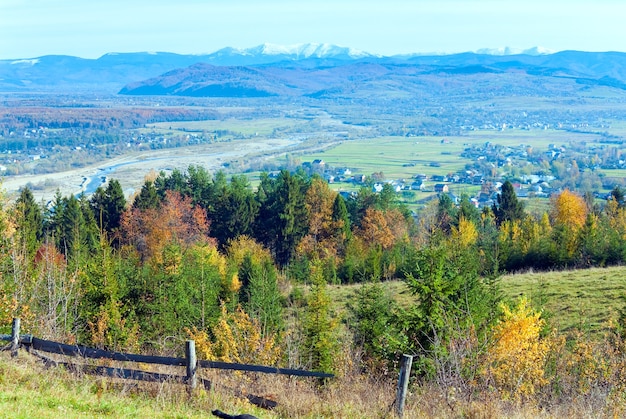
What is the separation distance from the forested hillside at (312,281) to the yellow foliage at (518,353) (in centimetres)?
7

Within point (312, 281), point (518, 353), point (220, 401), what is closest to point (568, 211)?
point (312, 281)

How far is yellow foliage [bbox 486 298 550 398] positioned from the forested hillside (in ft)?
0.24

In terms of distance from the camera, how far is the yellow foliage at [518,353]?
11.8 m

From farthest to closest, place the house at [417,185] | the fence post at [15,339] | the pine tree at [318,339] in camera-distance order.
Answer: the house at [417,185] < the pine tree at [318,339] < the fence post at [15,339]

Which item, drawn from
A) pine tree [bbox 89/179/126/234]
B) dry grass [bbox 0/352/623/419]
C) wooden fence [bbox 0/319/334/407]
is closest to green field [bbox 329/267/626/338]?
dry grass [bbox 0/352/623/419]

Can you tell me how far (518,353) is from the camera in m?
12.3

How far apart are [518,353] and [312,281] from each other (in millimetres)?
17980

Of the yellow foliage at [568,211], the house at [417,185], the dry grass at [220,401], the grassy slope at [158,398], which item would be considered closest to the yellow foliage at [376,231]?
the yellow foliage at [568,211]

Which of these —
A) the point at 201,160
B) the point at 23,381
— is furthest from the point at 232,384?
the point at 201,160

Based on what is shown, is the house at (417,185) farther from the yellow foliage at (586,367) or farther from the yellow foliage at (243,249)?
the yellow foliage at (586,367)

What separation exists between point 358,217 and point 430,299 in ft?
129

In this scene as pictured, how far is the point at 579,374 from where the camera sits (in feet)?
47.5

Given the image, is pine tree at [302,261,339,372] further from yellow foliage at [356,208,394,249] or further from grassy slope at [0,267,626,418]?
yellow foliage at [356,208,394,249]

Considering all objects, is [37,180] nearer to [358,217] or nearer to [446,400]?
[358,217]
